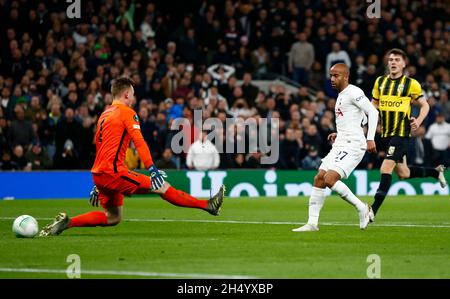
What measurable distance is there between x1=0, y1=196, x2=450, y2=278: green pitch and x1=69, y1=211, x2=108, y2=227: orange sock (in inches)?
7.4

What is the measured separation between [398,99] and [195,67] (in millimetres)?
13605

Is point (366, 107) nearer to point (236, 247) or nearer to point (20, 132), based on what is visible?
point (236, 247)

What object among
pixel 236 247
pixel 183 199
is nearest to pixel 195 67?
pixel 183 199

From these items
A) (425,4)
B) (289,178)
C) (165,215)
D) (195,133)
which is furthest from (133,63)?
(425,4)

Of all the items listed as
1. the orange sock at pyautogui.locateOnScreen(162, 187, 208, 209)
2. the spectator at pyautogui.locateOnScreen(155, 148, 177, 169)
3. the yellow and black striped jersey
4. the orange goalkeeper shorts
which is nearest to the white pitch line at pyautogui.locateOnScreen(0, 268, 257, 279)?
the orange goalkeeper shorts

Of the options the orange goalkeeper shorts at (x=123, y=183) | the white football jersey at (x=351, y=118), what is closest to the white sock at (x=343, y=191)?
the white football jersey at (x=351, y=118)

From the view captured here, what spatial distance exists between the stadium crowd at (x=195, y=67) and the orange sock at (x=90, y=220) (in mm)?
11503

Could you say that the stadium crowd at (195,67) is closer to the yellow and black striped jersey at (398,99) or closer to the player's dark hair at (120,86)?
the yellow and black striped jersey at (398,99)

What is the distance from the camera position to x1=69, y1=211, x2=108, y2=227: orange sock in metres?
12.8

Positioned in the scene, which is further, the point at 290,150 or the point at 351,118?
the point at 290,150

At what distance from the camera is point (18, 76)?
84.1 feet

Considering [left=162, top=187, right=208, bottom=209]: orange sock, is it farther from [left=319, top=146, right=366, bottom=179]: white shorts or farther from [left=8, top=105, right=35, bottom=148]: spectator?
[left=8, top=105, right=35, bottom=148]: spectator

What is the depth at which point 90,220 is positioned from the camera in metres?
12.9
